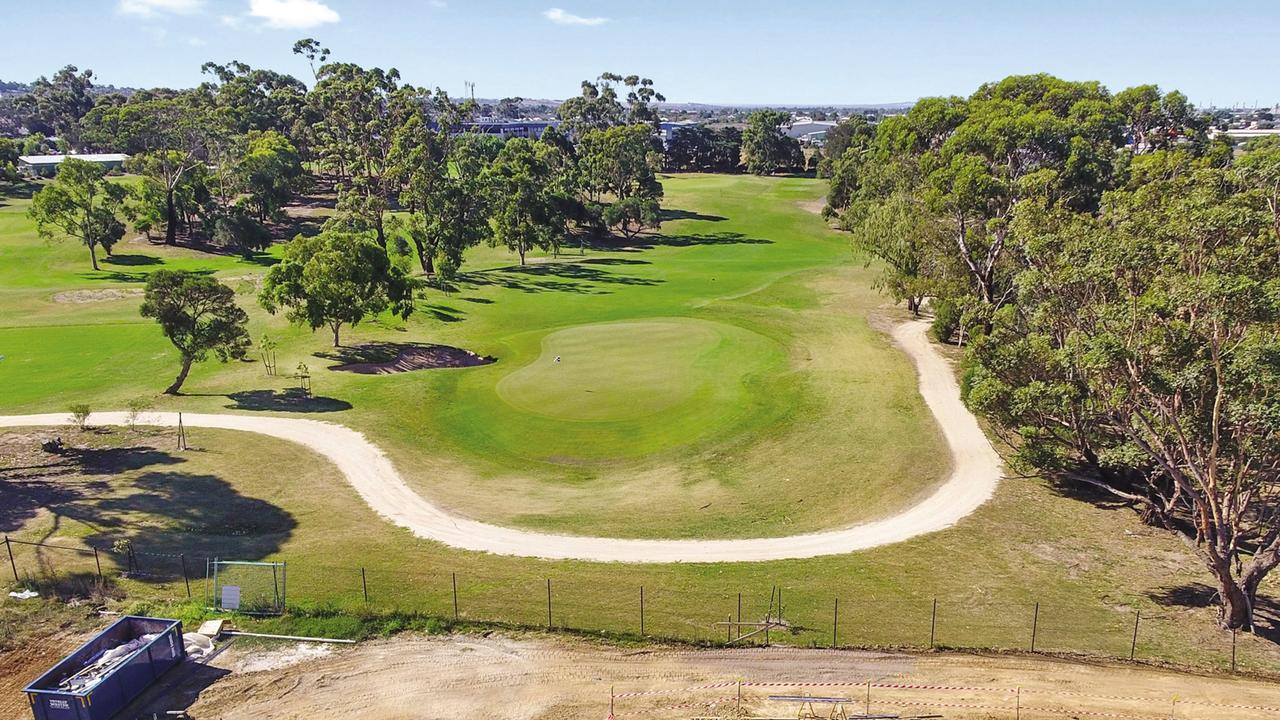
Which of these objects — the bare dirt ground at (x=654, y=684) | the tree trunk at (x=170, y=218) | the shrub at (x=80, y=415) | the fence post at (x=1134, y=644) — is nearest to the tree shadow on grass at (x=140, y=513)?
the shrub at (x=80, y=415)

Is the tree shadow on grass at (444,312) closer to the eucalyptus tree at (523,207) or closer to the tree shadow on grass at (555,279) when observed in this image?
the tree shadow on grass at (555,279)

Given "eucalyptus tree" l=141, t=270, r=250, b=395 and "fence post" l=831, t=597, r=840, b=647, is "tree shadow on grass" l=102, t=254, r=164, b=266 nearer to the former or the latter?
"eucalyptus tree" l=141, t=270, r=250, b=395

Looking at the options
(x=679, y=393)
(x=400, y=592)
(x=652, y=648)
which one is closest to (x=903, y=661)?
(x=652, y=648)

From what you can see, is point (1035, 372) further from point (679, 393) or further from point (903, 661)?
point (679, 393)

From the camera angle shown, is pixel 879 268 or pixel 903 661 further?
pixel 879 268

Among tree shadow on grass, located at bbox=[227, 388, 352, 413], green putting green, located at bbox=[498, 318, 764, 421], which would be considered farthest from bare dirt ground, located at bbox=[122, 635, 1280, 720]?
tree shadow on grass, located at bbox=[227, 388, 352, 413]
